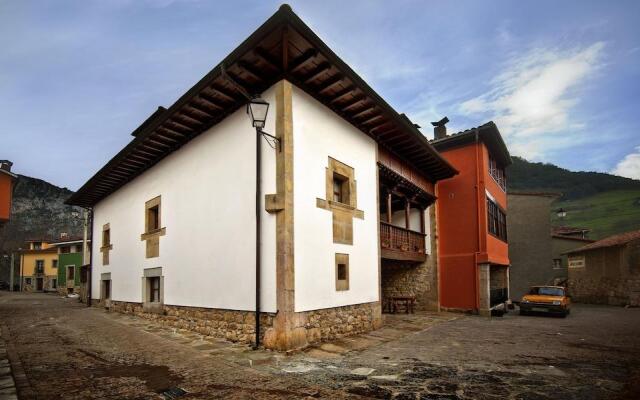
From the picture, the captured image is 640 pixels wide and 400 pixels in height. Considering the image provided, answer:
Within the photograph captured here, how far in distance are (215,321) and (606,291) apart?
76.9 ft

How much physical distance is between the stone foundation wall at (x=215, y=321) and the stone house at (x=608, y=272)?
22.1 meters

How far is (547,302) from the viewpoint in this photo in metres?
14.8

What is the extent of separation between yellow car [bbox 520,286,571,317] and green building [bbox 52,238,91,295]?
39.6m

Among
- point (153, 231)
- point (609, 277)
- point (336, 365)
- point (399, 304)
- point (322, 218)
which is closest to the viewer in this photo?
point (336, 365)

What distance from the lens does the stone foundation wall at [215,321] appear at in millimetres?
7449

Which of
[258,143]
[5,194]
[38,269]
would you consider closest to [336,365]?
[258,143]

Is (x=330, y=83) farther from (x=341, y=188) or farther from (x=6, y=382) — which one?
(x=6, y=382)

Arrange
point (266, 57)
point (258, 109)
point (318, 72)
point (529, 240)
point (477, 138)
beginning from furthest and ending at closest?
1. point (529, 240)
2. point (477, 138)
3. point (318, 72)
4. point (266, 57)
5. point (258, 109)

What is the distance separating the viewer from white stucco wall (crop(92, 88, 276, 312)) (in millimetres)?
7668

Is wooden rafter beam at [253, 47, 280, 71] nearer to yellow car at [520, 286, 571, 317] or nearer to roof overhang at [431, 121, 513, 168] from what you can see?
roof overhang at [431, 121, 513, 168]

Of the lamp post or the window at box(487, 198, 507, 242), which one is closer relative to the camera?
the lamp post

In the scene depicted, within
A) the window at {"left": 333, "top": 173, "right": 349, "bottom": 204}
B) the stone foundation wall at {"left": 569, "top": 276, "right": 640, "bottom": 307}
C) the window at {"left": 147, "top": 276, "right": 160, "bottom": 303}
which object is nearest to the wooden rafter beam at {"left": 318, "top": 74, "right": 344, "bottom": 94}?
the window at {"left": 333, "top": 173, "right": 349, "bottom": 204}

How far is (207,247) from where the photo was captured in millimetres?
8969

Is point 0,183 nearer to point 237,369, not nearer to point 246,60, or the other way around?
point 246,60
